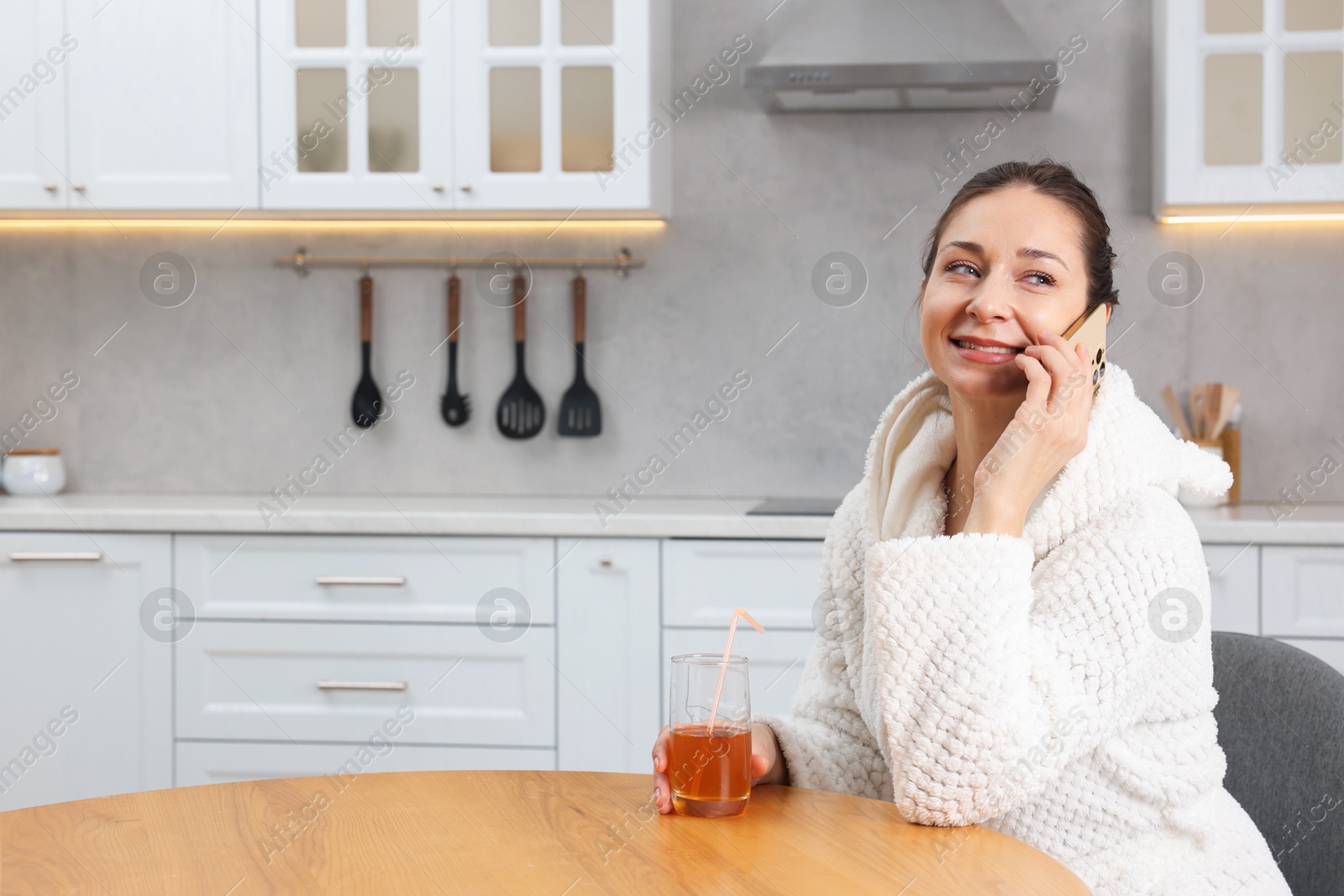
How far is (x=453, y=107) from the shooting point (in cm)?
269

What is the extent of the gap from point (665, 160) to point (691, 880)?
234 centimetres

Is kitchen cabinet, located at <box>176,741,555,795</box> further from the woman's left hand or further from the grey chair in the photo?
the woman's left hand

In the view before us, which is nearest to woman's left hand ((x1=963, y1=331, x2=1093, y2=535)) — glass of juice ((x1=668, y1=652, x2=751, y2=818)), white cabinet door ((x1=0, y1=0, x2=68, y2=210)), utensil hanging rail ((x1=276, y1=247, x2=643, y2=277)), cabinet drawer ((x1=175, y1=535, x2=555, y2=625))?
glass of juice ((x1=668, y1=652, x2=751, y2=818))

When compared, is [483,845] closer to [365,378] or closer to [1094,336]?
[1094,336]

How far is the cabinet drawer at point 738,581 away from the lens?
8.02 ft

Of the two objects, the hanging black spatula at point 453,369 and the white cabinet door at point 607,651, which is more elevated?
the hanging black spatula at point 453,369

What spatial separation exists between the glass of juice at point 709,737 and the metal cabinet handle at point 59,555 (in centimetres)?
204

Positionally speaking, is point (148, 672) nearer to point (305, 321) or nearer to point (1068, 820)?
point (305, 321)

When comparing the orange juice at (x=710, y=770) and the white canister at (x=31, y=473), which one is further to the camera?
the white canister at (x=31, y=473)

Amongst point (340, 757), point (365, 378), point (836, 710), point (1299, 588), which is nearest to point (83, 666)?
point (340, 757)

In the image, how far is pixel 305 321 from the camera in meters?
3.11

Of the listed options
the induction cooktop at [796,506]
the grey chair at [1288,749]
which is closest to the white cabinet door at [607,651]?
the induction cooktop at [796,506]

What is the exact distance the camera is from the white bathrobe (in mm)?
932

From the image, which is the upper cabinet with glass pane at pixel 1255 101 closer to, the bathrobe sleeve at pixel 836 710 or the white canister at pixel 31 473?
the bathrobe sleeve at pixel 836 710
